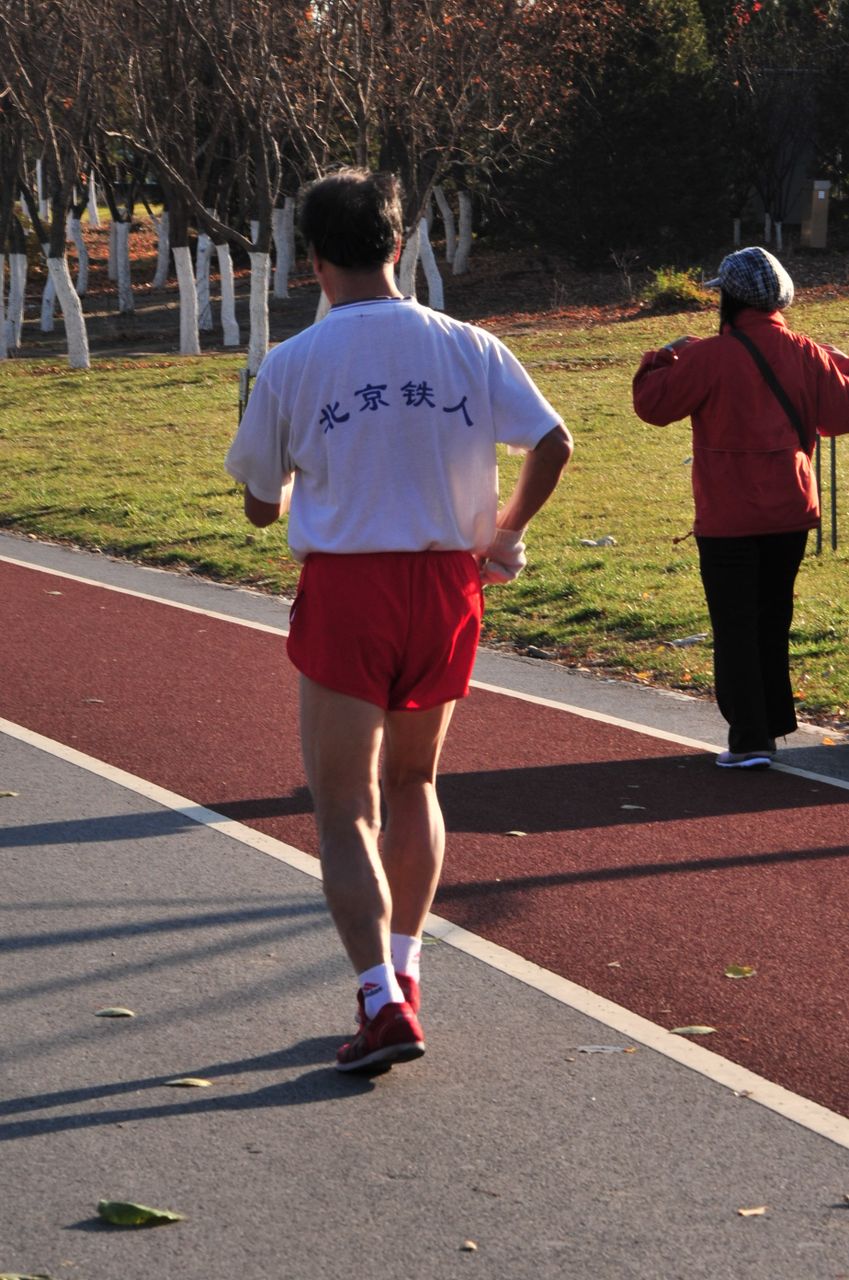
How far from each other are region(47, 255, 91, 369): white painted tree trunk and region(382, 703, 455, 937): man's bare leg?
2859 centimetres

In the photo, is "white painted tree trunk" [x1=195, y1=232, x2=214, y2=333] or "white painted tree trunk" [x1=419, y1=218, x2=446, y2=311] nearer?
"white painted tree trunk" [x1=419, y1=218, x2=446, y2=311]

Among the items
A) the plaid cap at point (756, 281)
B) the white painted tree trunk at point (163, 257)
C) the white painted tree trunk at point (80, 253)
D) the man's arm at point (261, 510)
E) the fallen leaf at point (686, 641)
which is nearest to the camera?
the man's arm at point (261, 510)

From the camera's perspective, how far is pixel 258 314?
2908 centimetres

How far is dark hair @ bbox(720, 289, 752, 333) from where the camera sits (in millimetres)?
7102

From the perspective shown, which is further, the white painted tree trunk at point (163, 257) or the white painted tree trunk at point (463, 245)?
the white painted tree trunk at point (163, 257)

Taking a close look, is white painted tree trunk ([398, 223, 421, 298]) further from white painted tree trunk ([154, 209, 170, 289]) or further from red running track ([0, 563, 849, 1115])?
red running track ([0, 563, 849, 1115])

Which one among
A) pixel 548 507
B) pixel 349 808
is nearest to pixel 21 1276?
pixel 349 808

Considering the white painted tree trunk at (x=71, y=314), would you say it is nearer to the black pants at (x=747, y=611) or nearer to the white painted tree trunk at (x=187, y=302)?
the white painted tree trunk at (x=187, y=302)

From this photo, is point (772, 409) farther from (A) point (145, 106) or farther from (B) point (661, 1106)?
(A) point (145, 106)

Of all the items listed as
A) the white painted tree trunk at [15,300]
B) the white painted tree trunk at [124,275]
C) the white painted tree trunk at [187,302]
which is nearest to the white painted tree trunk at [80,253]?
the white painted tree trunk at [124,275]

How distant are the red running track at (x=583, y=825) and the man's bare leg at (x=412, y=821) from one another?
706mm

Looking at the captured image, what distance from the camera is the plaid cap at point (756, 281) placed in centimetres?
704

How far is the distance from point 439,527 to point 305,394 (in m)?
0.42

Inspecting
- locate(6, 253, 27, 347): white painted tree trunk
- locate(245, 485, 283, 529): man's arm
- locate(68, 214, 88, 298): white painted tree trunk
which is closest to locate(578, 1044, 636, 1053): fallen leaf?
locate(245, 485, 283, 529): man's arm
